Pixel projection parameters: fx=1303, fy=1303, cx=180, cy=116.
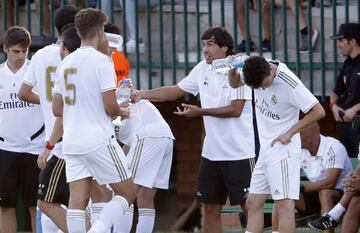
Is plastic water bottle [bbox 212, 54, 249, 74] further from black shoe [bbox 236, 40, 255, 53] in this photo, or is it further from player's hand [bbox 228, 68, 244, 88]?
black shoe [bbox 236, 40, 255, 53]

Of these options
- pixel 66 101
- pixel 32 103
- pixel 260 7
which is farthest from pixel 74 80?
pixel 260 7

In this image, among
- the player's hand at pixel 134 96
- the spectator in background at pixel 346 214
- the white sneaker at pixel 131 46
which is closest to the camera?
the player's hand at pixel 134 96

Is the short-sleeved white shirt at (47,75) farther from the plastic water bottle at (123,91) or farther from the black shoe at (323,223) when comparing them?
the black shoe at (323,223)

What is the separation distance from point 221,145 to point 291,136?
41.5 inches

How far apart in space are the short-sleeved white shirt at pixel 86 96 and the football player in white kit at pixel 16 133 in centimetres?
175

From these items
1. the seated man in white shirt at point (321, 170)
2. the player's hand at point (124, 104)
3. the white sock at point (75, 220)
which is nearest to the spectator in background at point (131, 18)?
the seated man in white shirt at point (321, 170)

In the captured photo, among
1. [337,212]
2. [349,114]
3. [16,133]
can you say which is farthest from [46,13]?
[337,212]

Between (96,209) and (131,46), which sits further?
(131,46)

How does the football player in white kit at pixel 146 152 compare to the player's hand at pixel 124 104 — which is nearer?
the player's hand at pixel 124 104

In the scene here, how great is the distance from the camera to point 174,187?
706 inches

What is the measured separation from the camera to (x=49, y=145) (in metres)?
10.7

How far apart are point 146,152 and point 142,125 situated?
10.0 inches

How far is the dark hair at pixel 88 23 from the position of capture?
32.7ft

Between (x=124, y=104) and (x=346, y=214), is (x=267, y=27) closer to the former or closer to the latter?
(x=346, y=214)
